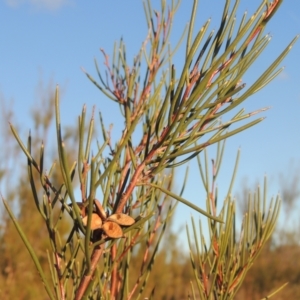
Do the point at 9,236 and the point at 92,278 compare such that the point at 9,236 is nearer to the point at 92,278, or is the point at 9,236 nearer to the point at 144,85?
the point at 144,85

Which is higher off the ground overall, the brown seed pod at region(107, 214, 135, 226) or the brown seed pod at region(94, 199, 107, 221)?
the brown seed pod at region(94, 199, 107, 221)

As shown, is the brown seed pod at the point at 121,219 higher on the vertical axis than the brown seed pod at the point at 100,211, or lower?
lower

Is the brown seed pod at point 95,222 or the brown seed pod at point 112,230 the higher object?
the brown seed pod at point 95,222

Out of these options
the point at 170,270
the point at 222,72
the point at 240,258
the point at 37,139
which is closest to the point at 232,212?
the point at 240,258

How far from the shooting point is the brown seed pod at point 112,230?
62 centimetres

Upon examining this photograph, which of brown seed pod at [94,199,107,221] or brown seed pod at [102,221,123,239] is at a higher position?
brown seed pod at [94,199,107,221]

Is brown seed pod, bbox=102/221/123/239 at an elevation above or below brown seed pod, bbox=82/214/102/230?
below

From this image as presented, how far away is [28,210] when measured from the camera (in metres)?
7.43

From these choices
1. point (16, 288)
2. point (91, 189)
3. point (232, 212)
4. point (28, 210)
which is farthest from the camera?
point (28, 210)

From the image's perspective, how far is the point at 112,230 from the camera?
62 cm

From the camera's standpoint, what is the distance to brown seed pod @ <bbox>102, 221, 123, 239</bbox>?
2.04ft

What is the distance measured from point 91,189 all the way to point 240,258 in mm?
507

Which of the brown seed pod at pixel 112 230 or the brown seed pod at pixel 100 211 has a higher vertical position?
the brown seed pod at pixel 100 211

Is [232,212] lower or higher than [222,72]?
lower
